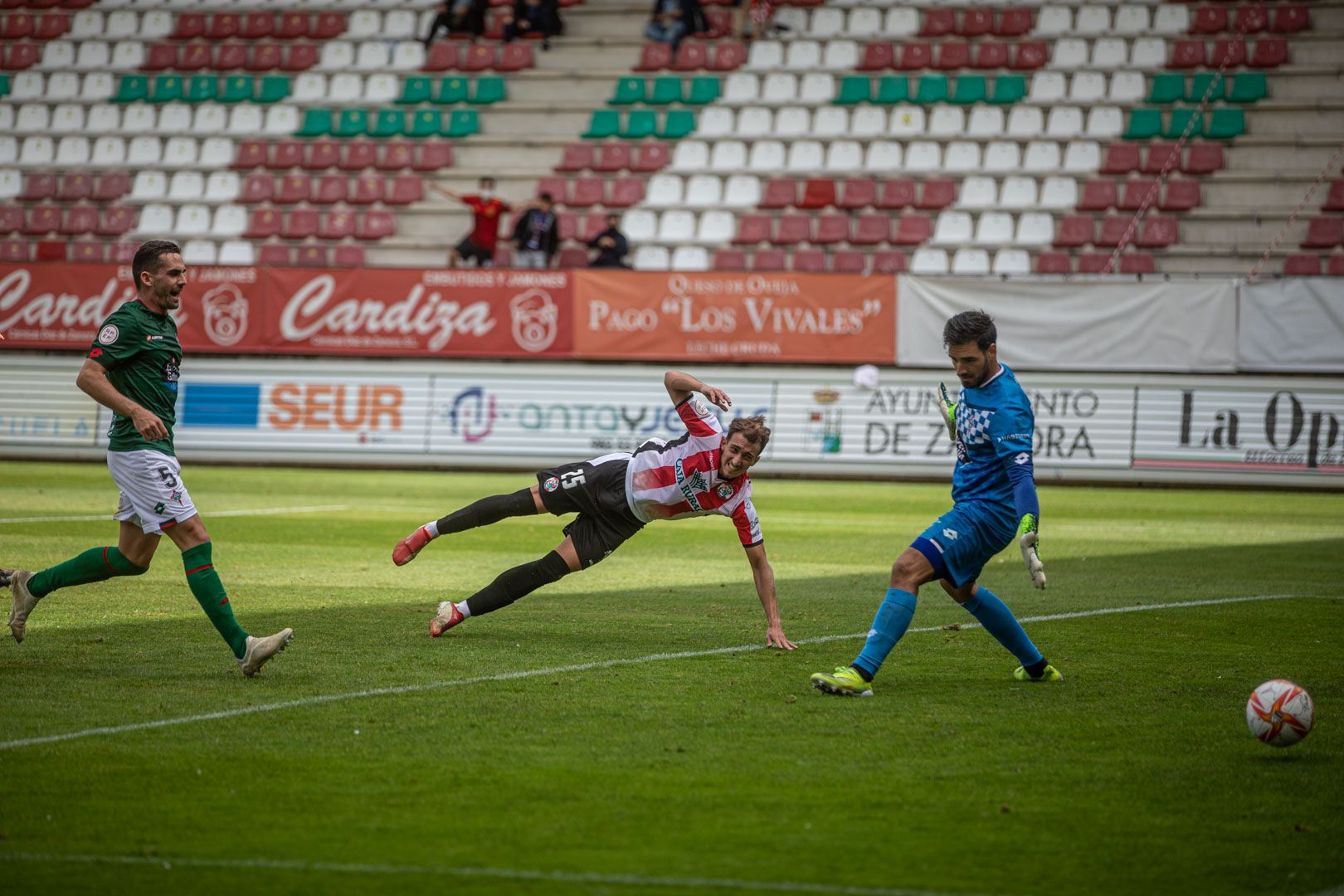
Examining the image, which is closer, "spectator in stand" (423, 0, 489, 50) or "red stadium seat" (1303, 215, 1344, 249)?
"red stadium seat" (1303, 215, 1344, 249)

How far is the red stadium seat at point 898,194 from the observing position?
3033cm

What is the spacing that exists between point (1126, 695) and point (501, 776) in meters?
3.57

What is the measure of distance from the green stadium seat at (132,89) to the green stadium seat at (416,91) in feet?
20.7

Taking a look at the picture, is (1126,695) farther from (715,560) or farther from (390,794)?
(715,560)

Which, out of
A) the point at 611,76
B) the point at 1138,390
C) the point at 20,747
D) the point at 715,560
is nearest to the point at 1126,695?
the point at 20,747

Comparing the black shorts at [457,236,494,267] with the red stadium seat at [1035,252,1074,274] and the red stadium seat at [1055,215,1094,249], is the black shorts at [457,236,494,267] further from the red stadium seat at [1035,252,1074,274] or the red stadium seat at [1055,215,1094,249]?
the red stadium seat at [1055,215,1094,249]

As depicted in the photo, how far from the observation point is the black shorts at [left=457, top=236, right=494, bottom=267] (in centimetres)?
2841

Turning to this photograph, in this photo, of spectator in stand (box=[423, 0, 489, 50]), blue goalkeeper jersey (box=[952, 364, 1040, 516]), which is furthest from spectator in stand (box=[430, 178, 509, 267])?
blue goalkeeper jersey (box=[952, 364, 1040, 516])

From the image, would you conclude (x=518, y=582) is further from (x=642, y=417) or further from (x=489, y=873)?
(x=642, y=417)

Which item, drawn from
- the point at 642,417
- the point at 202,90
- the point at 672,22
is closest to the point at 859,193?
the point at 672,22

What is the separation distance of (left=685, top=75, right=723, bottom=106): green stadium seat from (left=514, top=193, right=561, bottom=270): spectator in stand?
690 centimetres

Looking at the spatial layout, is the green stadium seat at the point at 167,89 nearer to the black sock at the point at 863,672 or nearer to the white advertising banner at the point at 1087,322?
the white advertising banner at the point at 1087,322

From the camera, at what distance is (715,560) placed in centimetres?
1434

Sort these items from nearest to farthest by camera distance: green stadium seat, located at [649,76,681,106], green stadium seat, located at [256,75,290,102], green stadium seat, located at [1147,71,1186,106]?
green stadium seat, located at [1147,71,1186,106]
green stadium seat, located at [649,76,681,106]
green stadium seat, located at [256,75,290,102]
